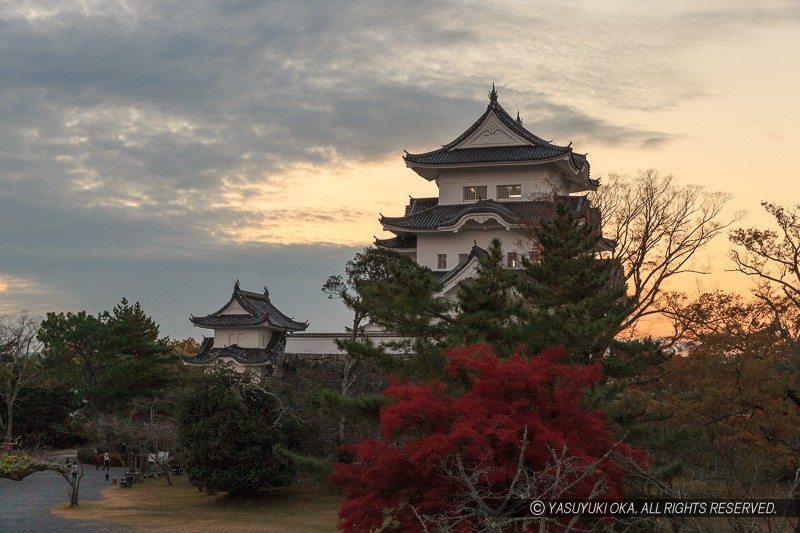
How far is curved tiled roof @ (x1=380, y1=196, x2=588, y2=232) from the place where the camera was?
38.1 metres

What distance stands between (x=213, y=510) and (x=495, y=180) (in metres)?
20.2

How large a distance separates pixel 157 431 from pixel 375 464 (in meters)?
26.2

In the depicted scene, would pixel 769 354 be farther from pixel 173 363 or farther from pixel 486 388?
pixel 173 363

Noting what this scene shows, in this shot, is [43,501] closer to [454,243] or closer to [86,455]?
[86,455]

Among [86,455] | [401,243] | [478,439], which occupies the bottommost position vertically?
[86,455]

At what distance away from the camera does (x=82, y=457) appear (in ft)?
159

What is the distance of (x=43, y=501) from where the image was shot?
3238 cm

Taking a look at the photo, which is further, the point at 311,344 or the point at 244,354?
the point at 244,354

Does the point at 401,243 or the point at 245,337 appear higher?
the point at 401,243

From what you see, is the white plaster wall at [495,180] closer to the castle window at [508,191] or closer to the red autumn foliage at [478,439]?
the castle window at [508,191]

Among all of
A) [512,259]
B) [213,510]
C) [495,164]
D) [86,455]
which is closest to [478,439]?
[213,510]

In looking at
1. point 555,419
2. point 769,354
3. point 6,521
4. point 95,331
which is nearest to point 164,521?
point 6,521

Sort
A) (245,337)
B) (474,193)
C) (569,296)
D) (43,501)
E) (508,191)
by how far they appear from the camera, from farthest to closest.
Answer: (245,337) < (474,193) < (508,191) < (43,501) < (569,296)

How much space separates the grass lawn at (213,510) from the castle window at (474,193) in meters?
15.9
